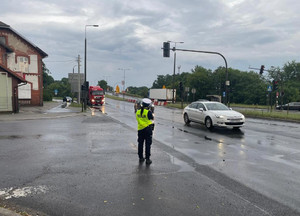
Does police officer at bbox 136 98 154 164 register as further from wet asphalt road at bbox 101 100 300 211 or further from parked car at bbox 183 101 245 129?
parked car at bbox 183 101 245 129

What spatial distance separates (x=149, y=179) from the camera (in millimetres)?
5598

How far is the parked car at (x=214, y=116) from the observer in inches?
528

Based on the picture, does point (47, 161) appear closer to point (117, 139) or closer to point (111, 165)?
point (111, 165)

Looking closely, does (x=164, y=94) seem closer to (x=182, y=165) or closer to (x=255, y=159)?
(x=255, y=159)

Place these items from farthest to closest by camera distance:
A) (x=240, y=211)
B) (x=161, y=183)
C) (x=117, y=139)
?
(x=117, y=139), (x=161, y=183), (x=240, y=211)

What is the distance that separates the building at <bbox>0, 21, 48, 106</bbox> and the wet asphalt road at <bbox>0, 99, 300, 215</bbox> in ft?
84.9

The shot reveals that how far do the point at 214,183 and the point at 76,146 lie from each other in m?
5.35

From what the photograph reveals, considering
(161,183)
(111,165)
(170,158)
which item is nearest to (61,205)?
(161,183)

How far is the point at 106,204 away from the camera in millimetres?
4293

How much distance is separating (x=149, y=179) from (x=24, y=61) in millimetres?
32626

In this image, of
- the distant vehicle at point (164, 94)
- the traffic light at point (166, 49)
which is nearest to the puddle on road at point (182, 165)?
the traffic light at point (166, 49)

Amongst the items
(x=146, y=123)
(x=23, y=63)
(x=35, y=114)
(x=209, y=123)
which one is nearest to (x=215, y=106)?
(x=209, y=123)

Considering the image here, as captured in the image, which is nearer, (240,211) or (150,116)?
(240,211)

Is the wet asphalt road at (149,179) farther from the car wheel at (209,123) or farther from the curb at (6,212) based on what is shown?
the car wheel at (209,123)
